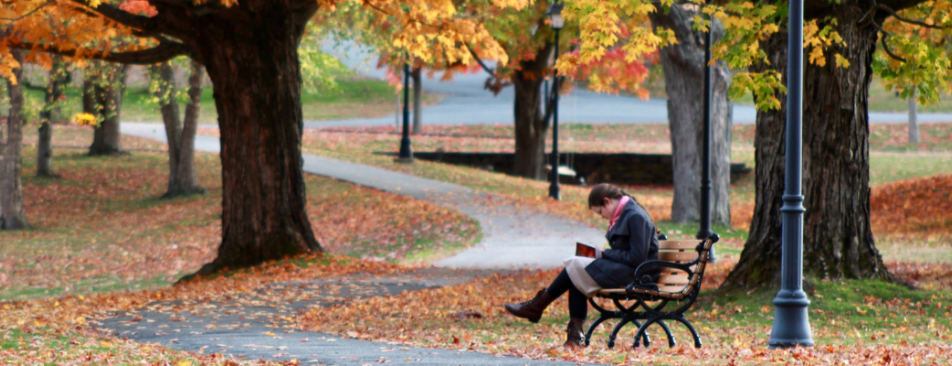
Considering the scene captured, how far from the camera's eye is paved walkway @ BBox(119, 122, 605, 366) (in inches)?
233

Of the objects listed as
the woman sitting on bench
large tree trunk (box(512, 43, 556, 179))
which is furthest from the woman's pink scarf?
large tree trunk (box(512, 43, 556, 179))

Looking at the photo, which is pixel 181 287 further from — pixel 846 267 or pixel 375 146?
pixel 375 146

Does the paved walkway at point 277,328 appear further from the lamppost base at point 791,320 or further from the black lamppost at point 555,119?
the black lamppost at point 555,119

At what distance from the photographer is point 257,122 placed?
37.7ft

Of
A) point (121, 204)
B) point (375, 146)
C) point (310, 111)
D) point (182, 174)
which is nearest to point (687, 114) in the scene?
point (182, 174)

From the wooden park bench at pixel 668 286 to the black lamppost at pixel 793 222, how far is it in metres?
0.55

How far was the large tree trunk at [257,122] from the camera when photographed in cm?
1127

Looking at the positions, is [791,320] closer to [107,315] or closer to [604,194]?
[604,194]

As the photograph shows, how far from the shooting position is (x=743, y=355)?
18.8 feet

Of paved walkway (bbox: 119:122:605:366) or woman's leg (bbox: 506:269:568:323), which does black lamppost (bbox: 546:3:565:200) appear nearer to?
paved walkway (bbox: 119:122:605:366)

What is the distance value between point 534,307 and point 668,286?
96 cm

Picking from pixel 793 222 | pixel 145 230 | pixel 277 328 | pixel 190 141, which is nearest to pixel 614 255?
pixel 793 222

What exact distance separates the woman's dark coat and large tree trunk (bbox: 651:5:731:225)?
10.3 m

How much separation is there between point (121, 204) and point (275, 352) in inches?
724
